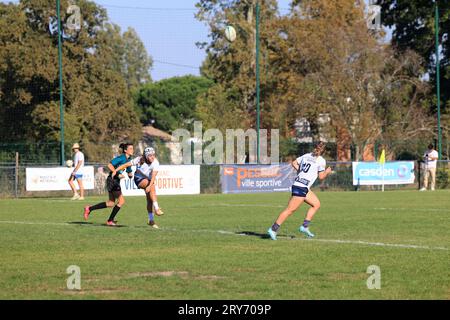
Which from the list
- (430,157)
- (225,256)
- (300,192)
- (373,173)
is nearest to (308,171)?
(300,192)

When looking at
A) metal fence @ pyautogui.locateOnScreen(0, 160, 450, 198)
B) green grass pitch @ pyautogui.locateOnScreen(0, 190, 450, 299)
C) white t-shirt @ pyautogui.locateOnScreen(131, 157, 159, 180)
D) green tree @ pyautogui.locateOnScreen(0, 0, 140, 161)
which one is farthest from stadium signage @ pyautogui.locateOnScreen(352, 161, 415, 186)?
white t-shirt @ pyautogui.locateOnScreen(131, 157, 159, 180)

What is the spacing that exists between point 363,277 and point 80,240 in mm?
6799

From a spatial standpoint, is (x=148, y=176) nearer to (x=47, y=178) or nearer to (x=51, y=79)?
(x=47, y=178)

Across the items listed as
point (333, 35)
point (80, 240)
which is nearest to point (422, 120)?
point (333, 35)

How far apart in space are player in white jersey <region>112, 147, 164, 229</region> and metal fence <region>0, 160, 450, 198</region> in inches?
703

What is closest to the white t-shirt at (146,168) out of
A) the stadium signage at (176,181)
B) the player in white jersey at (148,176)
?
the player in white jersey at (148,176)

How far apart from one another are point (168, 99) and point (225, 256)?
90.8 m

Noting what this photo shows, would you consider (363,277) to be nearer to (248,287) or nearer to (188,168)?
(248,287)

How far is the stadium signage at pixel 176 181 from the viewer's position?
38.4 m

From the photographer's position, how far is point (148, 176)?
65.9 ft

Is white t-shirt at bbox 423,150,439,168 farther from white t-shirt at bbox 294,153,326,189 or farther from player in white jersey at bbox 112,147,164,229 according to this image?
white t-shirt at bbox 294,153,326,189

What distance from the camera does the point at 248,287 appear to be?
1065 centimetres

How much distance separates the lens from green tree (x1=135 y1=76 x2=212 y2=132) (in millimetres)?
102375

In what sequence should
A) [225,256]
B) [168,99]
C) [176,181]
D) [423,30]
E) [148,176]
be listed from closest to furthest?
[225,256]
[148,176]
[176,181]
[423,30]
[168,99]
